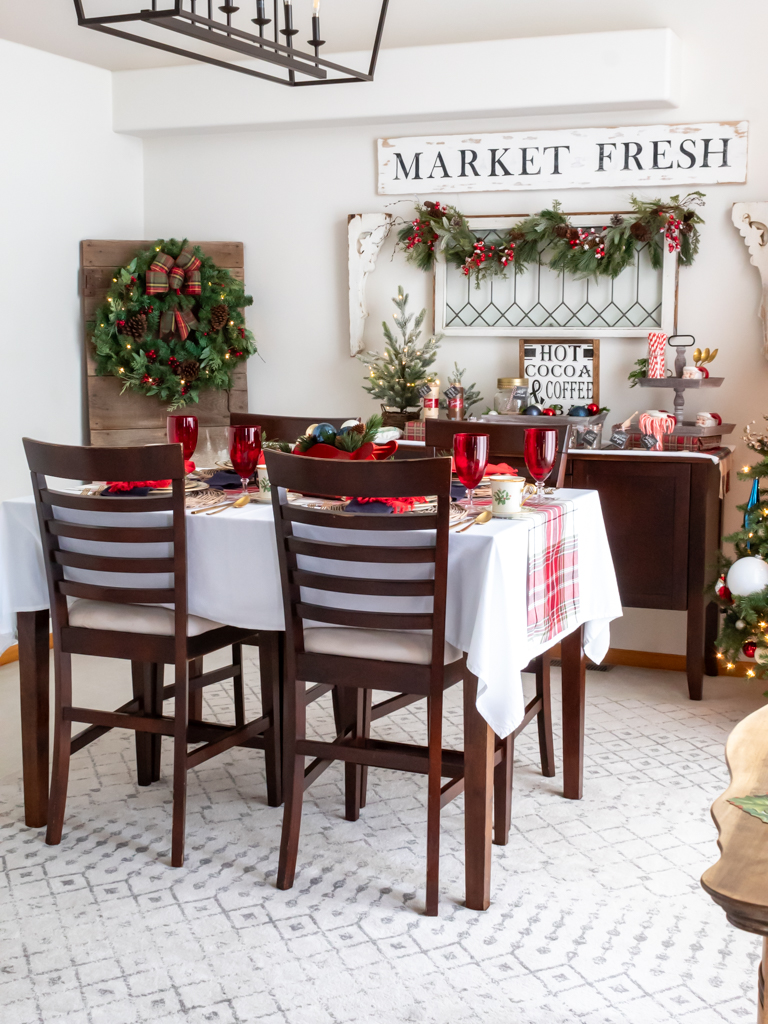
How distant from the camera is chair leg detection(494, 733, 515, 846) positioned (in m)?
2.54

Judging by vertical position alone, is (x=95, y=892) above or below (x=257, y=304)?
below

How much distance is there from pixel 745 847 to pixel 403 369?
3549 millimetres

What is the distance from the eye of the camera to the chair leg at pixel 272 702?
2781 mm

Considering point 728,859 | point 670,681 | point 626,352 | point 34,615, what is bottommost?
point 670,681

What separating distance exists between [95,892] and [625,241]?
307 cm

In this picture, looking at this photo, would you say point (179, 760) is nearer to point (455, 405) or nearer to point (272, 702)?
point (272, 702)

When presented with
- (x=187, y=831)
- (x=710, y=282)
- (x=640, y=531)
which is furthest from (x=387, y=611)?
(x=710, y=282)

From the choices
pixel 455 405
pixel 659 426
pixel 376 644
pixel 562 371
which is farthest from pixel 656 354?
pixel 376 644

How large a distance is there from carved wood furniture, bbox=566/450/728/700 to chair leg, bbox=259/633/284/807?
1.63m

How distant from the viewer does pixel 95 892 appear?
2.42 m

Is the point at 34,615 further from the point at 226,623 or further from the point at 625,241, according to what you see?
the point at 625,241

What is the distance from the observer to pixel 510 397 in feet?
13.8

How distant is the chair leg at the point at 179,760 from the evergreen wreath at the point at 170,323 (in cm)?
238

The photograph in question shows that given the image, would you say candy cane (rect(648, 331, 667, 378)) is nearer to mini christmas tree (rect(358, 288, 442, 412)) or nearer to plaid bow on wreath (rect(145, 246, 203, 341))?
mini christmas tree (rect(358, 288, 442, 412))
